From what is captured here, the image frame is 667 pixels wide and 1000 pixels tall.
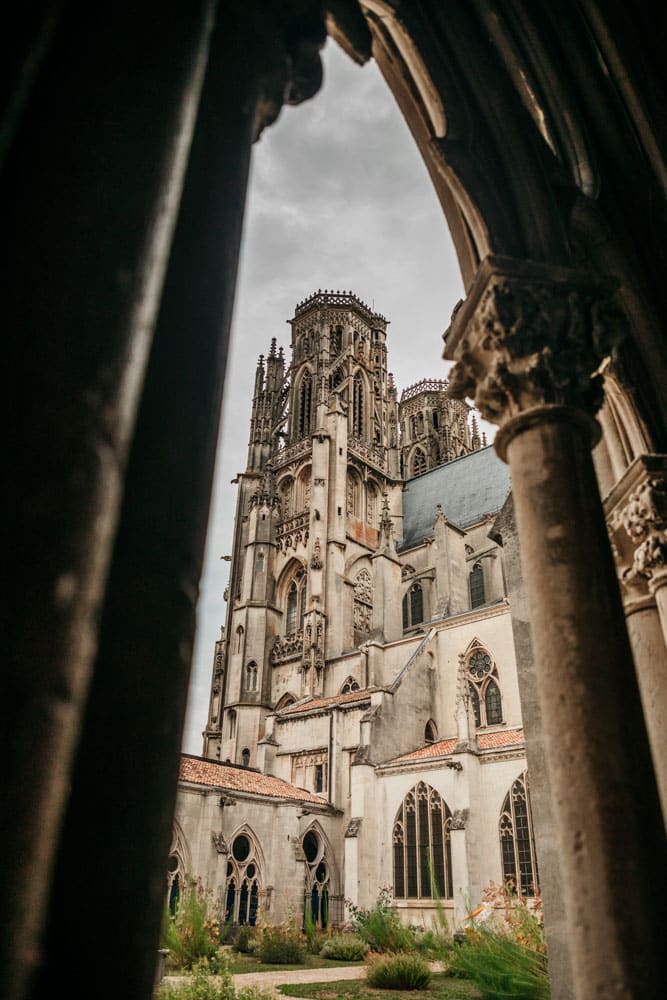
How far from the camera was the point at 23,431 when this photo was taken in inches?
35.2

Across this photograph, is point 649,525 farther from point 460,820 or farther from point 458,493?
point 458,493

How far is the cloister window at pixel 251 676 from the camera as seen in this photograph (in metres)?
27.7

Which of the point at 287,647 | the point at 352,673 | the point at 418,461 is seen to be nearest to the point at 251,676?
the point at 287,647

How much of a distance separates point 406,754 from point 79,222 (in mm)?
21624

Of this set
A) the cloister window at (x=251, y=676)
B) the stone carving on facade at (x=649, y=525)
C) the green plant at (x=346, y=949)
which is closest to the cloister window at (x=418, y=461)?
the cloister window at (x=251, y=676)

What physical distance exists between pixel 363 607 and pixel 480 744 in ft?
36.5

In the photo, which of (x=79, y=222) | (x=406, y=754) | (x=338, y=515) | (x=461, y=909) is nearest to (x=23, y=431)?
(x=79, y=222)

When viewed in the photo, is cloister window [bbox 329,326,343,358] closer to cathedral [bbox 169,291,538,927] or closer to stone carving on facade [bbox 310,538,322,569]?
cathedral [bbox 169,291,538,927]

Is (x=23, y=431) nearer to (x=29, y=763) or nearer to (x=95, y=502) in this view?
(x=95, y=502)

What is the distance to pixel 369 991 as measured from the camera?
9.77 metres

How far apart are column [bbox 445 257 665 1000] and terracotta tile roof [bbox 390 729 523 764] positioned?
15667 mm

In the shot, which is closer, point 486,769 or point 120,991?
point 120,991

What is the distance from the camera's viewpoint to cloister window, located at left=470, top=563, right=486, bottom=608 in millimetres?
26016

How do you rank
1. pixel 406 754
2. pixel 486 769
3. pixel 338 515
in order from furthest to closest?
pixel 338 515, pixel 406 754, pixel 486 769
